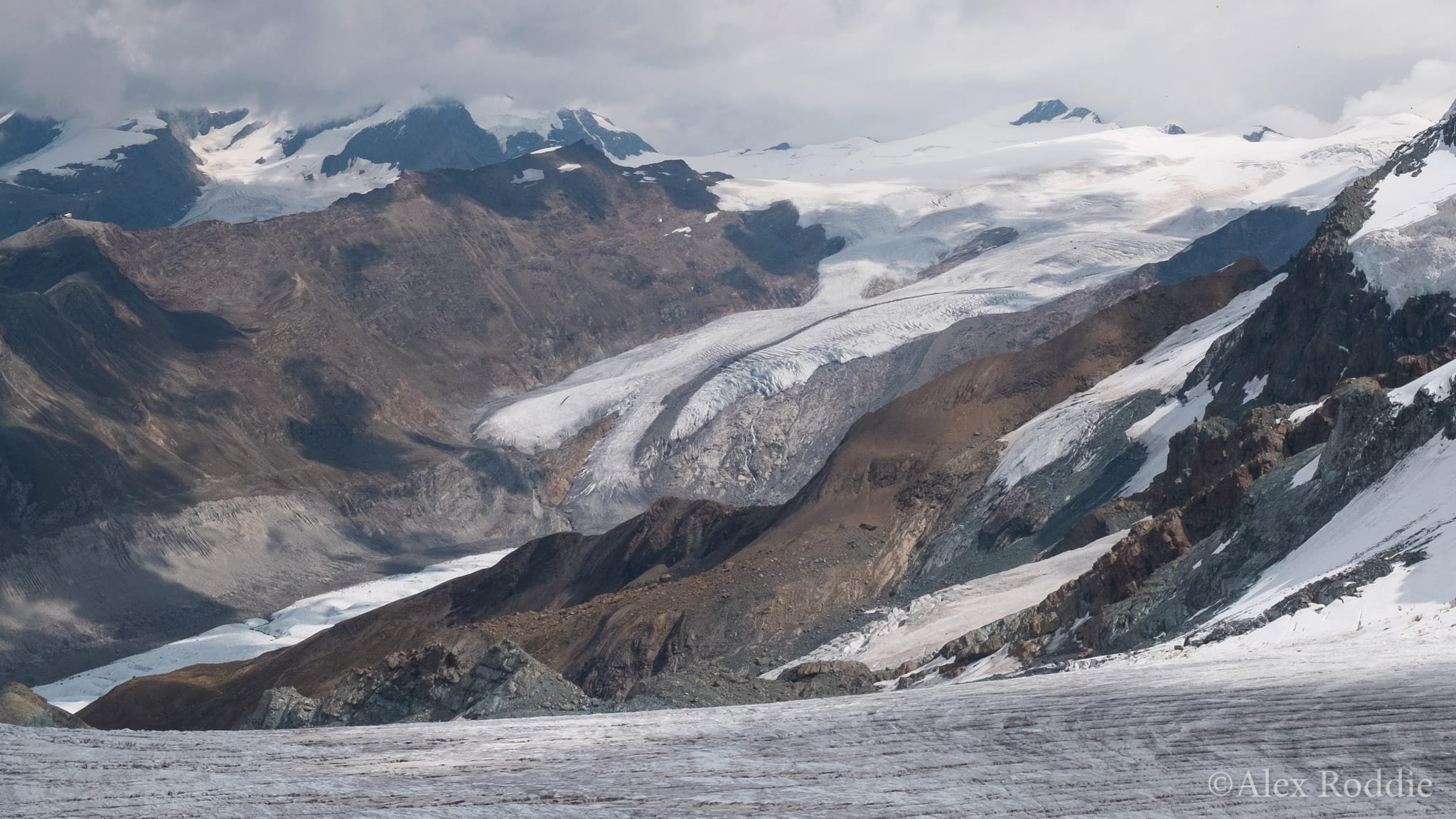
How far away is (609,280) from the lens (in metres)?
175

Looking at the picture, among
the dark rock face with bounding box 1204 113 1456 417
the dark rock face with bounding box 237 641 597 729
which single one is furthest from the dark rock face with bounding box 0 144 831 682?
the dark rock face with bounding box 1204 113 1456 417

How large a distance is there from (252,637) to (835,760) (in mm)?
96183

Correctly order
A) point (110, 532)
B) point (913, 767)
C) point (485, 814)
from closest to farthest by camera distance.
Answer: point (485, 814), point (913, 767), point (110, 532)

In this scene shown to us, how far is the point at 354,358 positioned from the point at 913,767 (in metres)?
144

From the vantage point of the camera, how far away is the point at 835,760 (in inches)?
257

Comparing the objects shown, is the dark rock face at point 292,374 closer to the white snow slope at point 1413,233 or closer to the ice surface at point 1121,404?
the ice surface at point 1121,404

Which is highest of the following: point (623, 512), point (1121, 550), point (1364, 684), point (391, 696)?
Answer: point (1364, 684)

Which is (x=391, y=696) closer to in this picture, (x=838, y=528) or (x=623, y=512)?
(x=838, y=528)

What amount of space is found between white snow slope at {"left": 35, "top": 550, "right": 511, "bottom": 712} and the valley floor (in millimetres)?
80451

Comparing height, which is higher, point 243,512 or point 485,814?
point 485,814

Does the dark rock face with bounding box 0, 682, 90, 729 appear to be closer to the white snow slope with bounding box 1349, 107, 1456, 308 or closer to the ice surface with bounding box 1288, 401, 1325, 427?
the ice surface with bounding box 1288, 401, 1325, 427

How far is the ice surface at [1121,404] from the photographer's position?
5650 cm

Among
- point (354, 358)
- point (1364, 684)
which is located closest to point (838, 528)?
point (1364, 684)

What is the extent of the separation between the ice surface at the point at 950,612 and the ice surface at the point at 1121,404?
33.0 ft
